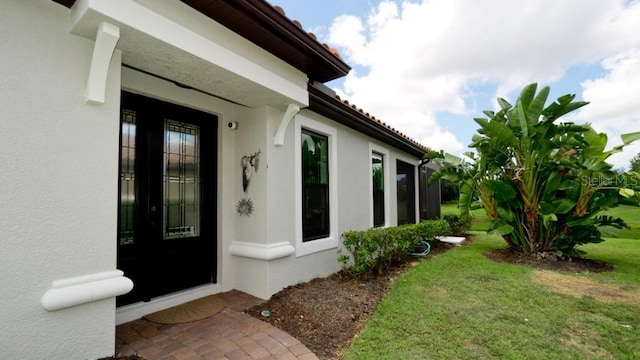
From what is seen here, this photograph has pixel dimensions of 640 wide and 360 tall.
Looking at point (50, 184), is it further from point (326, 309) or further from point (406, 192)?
point (406, 192)

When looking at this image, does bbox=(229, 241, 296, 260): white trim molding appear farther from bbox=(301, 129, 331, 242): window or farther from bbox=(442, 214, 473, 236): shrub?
bbox=(442, 214, 473, 236): shrub

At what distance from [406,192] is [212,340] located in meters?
9.63

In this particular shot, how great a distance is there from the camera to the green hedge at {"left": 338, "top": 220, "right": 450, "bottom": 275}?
5742mm

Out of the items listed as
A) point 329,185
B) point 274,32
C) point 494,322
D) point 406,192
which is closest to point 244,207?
point 329,185

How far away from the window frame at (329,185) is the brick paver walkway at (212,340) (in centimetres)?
187

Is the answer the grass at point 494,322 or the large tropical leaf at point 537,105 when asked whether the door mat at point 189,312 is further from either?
the large tropical leaf at point 537,105

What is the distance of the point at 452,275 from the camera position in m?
6.32

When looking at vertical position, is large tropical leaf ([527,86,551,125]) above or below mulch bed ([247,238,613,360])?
above

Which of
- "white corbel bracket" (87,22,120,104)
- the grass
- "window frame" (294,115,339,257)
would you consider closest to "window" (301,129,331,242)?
"window frame" (294,115,339,257)

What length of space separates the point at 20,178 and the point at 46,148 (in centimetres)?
32

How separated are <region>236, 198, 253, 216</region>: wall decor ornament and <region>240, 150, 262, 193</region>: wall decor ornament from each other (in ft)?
0.64

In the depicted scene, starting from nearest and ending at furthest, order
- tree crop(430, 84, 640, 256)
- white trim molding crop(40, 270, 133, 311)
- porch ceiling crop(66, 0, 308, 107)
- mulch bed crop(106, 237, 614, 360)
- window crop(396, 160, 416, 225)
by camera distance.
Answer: white trim molding crop(40, 270, 133, 311)
porch ceiling crop(66, 0, 308, 107)
mulch bed crop(106, 237, 614, 360)
tree crop(430, 84, 640, 256)
window crop(396, 160, 416, 225)

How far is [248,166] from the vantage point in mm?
5113

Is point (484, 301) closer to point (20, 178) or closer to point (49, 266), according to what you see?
point (49, 266)
